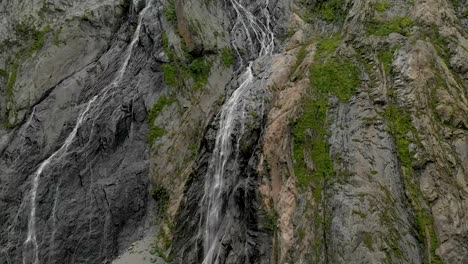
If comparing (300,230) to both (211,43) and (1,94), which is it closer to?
(211,43)

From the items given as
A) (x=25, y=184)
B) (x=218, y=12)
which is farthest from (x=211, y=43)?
(x=25, y=184)

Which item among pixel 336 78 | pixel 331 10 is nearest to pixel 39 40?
pixel 331 10

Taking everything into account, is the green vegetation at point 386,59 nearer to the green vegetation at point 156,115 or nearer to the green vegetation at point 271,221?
the green vegetation at point 271,221

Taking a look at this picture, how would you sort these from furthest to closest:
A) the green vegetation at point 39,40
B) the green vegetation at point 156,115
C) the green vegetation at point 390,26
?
1. the green vegetation at point 39,40
2. the green vegetation at point 156,115
3. the green vegetation at point 390,26

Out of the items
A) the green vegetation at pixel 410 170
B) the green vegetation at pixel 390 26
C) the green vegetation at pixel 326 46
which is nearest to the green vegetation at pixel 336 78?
the green vegetation at pixel 326 46

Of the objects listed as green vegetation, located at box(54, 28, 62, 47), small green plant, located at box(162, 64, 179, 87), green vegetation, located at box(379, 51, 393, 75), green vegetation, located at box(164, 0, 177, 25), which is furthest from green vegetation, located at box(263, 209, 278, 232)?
green vegetation, located at box(54, 28, 62, 47)

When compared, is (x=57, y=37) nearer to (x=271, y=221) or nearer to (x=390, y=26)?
(x=271, y=221)
